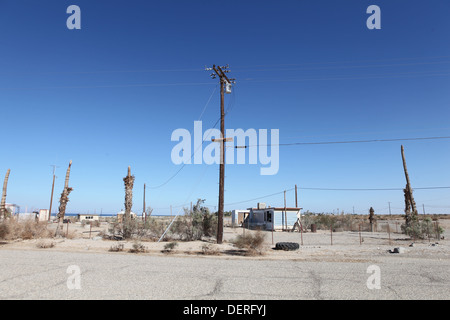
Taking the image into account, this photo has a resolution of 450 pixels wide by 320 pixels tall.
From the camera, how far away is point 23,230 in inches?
882

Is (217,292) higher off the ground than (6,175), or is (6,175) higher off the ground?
(6,175)

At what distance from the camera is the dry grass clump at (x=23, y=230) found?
2114 cm

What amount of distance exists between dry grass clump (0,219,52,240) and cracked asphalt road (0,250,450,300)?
41.7ft

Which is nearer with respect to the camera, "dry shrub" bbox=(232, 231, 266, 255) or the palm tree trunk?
"dry shrub" bbox=(232, 231, 266, 255)

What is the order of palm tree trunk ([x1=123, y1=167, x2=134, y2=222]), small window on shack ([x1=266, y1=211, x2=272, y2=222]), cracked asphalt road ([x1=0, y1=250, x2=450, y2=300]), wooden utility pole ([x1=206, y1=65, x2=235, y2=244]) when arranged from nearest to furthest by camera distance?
cracked asphalt road ([x1=0, y1=250, x2=450, y2=300]), wooden utility pole ([x1=206, y1=65, x2=235, y2=244]), palm tree trunk ([x1=123, y1=167, x2=134, y2=222]), small window on shack ([x1=266, y1=211, x2=272, y2=222])

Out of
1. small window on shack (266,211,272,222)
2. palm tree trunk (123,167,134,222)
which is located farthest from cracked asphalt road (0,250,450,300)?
small window on shack (266,211,272,222)

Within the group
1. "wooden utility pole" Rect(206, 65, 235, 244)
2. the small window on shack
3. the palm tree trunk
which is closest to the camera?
"wooden utility pole" Rect(206, 65, 235, 244)

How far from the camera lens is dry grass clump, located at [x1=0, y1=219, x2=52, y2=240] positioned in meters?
21.1

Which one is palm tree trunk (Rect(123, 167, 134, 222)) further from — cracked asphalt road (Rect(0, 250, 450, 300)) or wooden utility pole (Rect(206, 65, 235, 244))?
cracked asphalt road (Rect(0, 250, 450, 300))

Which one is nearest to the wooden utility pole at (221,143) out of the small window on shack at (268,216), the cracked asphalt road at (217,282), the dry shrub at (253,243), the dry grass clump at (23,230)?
the dry shrub at (253,243)
